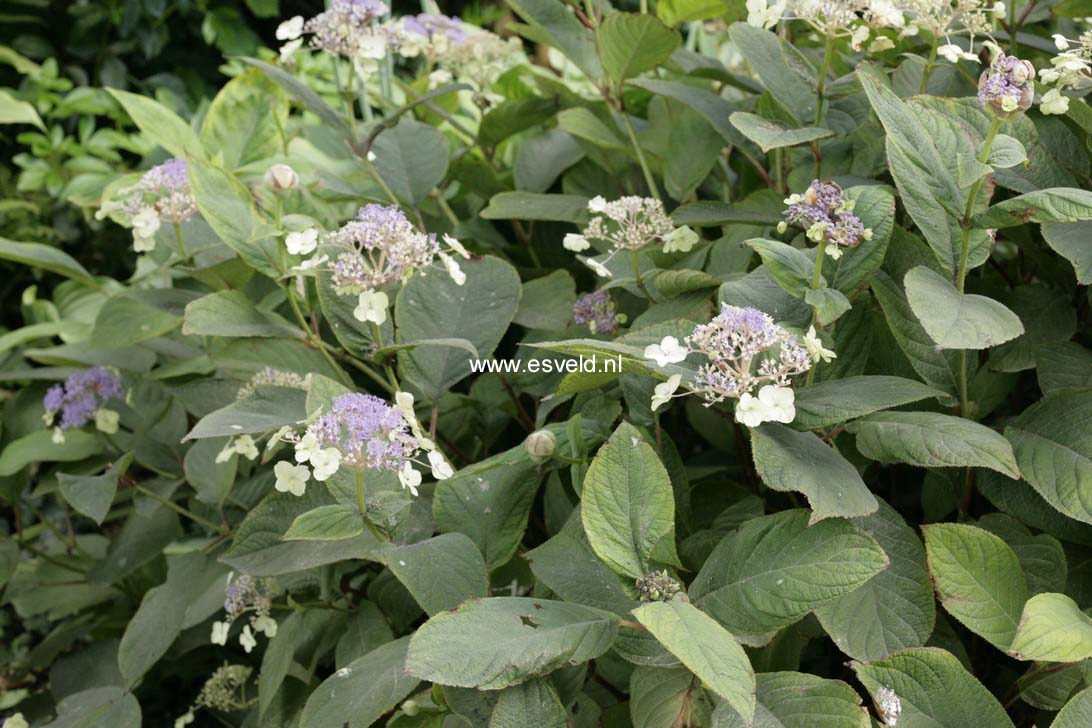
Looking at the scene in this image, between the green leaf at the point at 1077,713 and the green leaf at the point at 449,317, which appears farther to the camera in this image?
the green leaf at the point at 449,317

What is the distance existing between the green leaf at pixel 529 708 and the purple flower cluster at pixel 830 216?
1.24ft

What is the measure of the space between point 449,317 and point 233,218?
24 centimetres

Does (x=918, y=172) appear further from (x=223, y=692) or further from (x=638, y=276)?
(x=223, y=692)

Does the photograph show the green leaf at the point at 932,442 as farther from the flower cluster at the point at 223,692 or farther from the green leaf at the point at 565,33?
the flower cluster at the point at 223,692

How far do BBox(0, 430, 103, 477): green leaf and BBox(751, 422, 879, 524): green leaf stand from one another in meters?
0.98

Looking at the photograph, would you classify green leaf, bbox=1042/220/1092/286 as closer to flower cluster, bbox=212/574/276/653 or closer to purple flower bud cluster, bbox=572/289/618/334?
purple flower bud cluster, bbox=572/289/618/334

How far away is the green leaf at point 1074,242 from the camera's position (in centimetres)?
79

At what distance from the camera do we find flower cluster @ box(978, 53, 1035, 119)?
70cm

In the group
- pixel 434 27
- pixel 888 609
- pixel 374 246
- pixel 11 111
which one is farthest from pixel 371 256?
pixel 11 111

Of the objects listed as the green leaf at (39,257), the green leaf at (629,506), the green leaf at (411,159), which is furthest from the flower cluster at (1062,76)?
the green leaf at (39,257)

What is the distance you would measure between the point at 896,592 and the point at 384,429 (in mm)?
418

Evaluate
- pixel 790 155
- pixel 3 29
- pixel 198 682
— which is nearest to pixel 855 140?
pixel 790 155

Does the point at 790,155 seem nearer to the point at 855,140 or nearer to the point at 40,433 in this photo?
the point at 855,140

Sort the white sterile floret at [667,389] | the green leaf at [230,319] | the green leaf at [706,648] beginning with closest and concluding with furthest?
the green leaf at [706,648]
the white sterile floret at [667,389]
the green leaf at [230,319]
